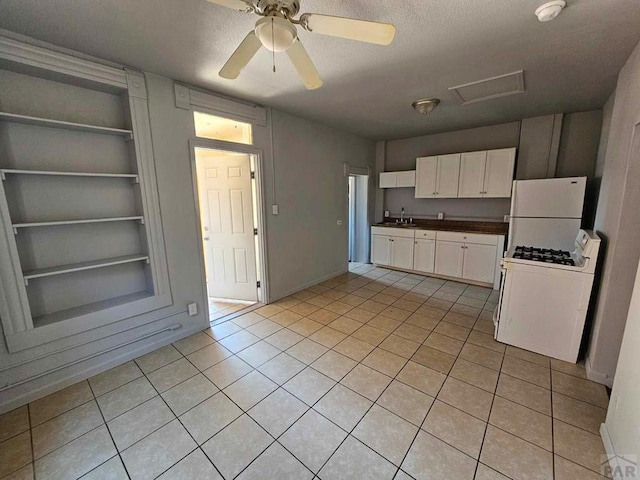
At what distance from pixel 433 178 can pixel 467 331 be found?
2663mm

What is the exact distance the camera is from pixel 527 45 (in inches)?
72.5

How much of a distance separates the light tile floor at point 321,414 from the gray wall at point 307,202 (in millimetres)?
1230

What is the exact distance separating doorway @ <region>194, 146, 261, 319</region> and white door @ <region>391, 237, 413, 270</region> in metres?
2.58

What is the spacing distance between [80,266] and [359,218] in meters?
4.36

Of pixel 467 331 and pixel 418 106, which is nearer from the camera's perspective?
pixel 467 331

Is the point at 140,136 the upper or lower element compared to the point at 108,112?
lower

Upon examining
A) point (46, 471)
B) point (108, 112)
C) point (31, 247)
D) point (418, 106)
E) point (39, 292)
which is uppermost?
point (418, 106)

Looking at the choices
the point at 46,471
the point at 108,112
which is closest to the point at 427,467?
the point at 46,471

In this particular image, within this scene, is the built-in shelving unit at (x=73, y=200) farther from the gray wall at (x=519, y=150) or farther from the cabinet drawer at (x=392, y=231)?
the gray wall at (x=519, y=150)

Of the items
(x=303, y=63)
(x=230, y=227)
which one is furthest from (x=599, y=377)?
(x=230, y=227)

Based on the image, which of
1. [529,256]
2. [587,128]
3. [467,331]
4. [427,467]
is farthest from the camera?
[587,128]

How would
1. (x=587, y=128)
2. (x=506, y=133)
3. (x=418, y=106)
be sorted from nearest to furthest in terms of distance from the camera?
(x=418, y=106), (x=587, y=128), (x=506, y=133)

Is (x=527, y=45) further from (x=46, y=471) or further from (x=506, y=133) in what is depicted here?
(x=46, y=471)

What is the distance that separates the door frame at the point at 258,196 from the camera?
260 centimetres
